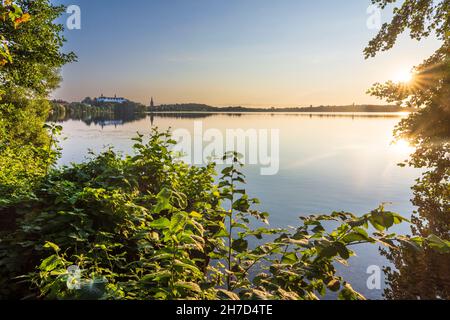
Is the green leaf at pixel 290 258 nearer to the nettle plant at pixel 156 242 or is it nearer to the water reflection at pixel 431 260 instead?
the nettle plant at pixel 156 242

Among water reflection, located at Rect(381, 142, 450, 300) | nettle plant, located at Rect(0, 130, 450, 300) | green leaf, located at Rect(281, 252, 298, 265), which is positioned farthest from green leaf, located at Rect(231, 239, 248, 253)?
water reflection, located at Rect(381, 142, 450, 300)

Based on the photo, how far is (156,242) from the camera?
464cm

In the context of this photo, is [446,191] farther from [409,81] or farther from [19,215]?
[19,215]

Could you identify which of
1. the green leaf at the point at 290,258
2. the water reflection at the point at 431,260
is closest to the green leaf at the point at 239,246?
the green leaf at the point at 290,258

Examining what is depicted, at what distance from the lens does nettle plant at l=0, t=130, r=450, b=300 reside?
2348mm

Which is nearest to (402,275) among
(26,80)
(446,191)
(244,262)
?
(446,191)

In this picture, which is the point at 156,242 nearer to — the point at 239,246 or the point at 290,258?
the point at 239,246

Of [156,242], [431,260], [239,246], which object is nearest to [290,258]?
[239,246]

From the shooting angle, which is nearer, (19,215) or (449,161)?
(19,215)

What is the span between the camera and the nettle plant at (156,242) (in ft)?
7.70

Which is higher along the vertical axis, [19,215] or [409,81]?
[409,81]
